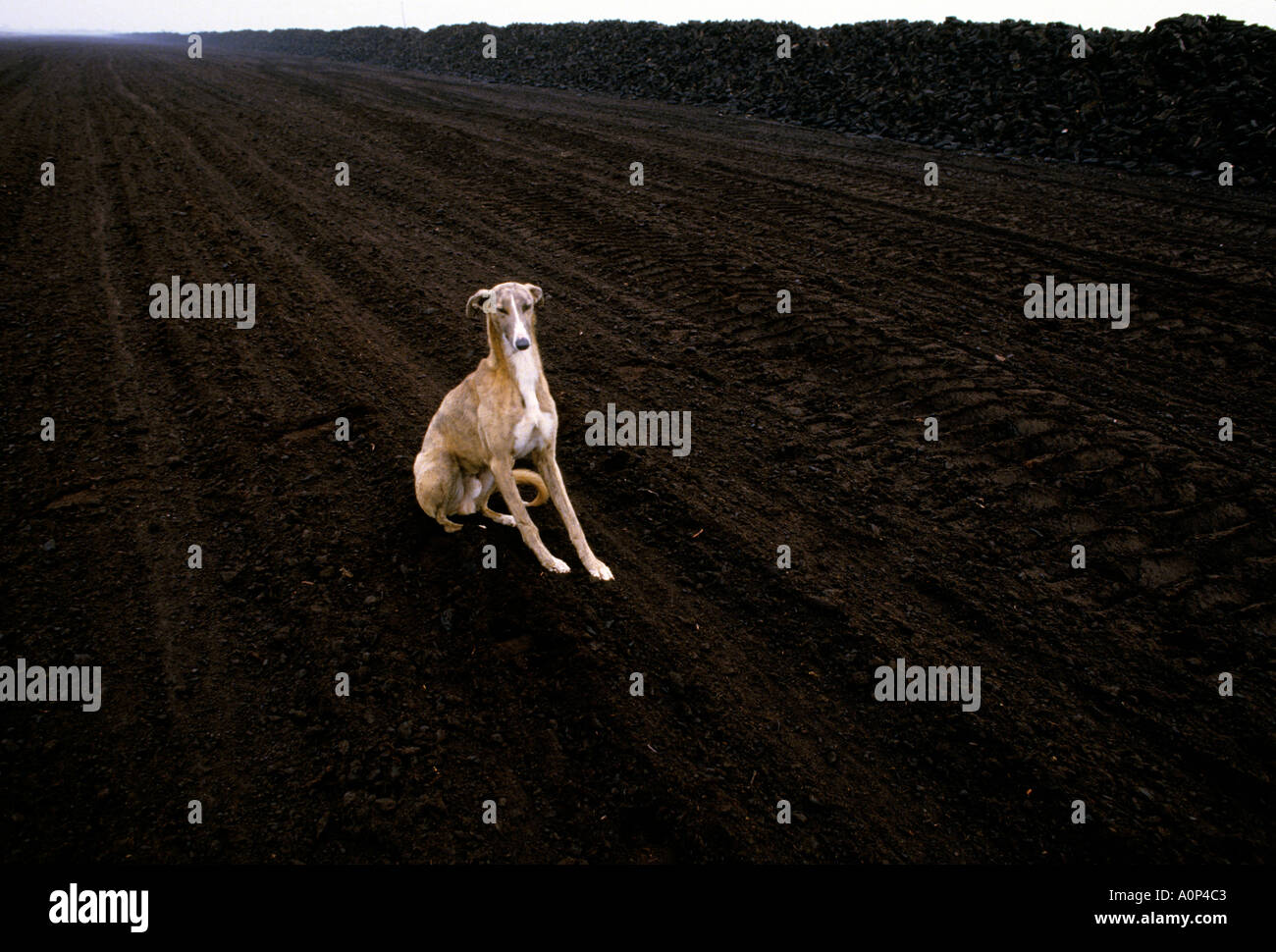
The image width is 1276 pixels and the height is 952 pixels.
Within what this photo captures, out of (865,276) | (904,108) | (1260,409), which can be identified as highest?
(904,108)

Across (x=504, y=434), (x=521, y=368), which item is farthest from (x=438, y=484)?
(x=521, y=368)

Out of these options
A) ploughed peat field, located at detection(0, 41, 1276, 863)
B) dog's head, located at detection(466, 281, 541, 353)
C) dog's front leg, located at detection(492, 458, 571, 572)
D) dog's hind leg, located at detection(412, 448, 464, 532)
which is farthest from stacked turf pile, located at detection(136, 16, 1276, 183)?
dog's hind leg, located at detection(412, 448, 464, 532)

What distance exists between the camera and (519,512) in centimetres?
444

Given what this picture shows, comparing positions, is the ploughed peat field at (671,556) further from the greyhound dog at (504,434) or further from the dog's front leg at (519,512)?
the greyhound dog at (504,434)

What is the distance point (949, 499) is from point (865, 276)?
4641 mm

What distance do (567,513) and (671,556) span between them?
829 mm

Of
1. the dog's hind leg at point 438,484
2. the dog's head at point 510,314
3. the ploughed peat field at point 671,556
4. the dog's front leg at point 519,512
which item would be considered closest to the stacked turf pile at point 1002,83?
the ploughed peat field at point 671,556

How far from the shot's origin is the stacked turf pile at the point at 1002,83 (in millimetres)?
12820

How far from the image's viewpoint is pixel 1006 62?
1634 cm

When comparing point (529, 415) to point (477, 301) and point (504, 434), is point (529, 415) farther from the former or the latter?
point (477, 301)

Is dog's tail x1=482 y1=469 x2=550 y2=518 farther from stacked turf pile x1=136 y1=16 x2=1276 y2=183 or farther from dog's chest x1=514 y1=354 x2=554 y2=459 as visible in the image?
stacked turf pile x1=136 y1=16 x2=1276 y2=183
